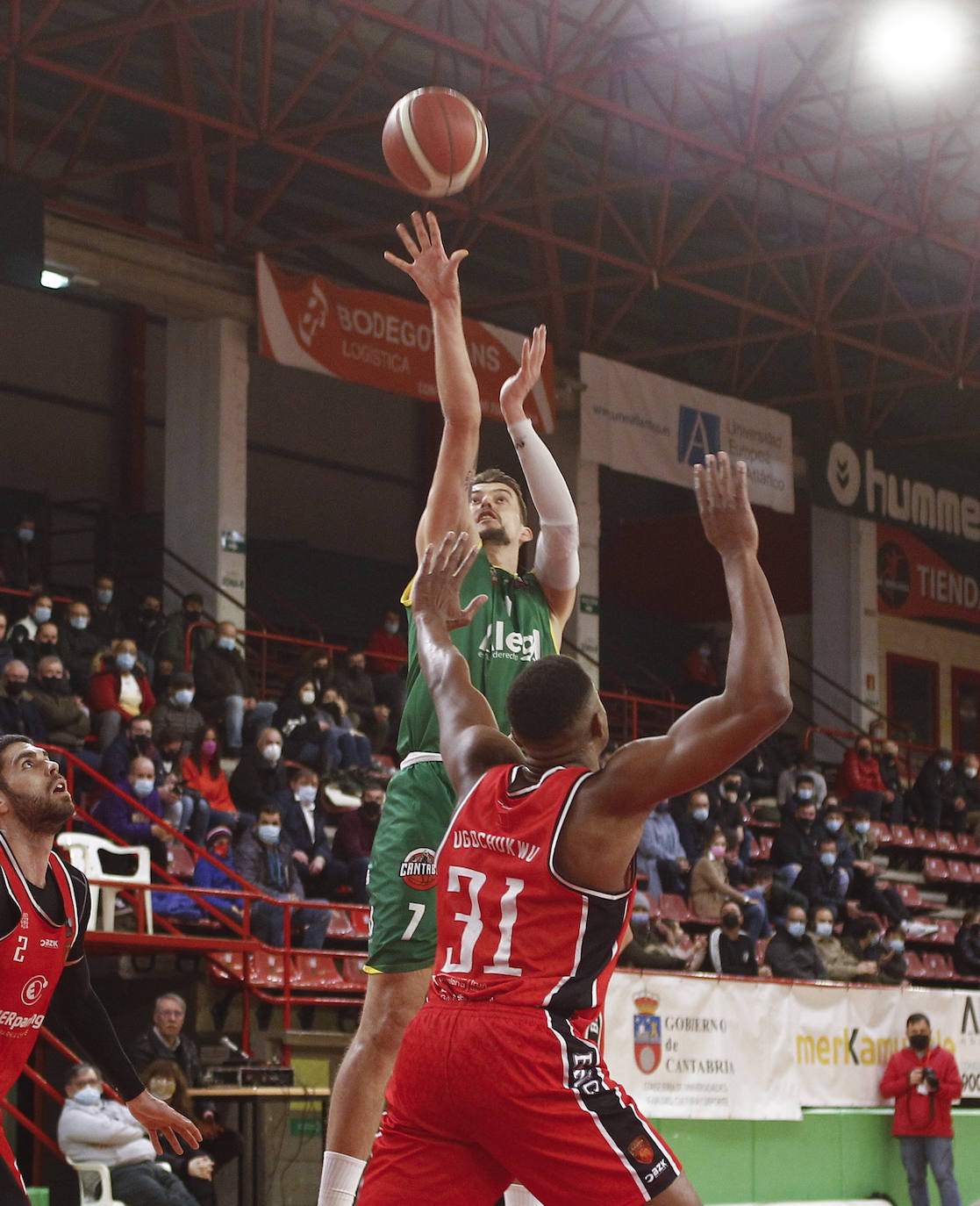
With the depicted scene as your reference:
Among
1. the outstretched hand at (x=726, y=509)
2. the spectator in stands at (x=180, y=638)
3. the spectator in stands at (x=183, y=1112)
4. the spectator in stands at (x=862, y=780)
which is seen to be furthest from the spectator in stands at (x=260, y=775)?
the outstretched hand at (x=726, y=509)

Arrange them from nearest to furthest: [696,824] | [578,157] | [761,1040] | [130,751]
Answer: [761,1040]
[130,751]
[696,824]
[578,157]

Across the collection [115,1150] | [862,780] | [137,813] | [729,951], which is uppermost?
[862,780]

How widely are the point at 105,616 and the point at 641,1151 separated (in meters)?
14.4

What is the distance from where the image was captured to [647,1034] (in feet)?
42.2

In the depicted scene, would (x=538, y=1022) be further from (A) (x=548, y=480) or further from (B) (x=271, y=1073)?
(B) (x=271, y=1073)

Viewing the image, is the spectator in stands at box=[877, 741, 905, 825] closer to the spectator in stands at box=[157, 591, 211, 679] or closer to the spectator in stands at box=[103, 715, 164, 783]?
the spectator in stands at box=[157, 591, 211, 679]

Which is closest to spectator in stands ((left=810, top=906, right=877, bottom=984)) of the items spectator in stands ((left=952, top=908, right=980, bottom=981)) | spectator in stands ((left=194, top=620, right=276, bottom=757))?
spectator in stands ((left=952, top=908, right=980, bottom=981))

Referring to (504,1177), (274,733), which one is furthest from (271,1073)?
(504,1177)

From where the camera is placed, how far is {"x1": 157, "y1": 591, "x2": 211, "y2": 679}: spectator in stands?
684 inches

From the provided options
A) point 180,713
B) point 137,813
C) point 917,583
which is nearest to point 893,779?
point 917,583

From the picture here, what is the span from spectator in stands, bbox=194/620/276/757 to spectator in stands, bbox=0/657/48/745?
266 cm

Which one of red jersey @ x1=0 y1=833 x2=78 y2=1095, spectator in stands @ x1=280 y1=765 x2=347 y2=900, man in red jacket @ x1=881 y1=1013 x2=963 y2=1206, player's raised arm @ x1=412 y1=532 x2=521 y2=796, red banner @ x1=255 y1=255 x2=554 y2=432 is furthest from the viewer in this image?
red banner @ x1=255 y1=255 x2=554 y2=432

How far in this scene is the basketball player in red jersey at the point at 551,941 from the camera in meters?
4.05

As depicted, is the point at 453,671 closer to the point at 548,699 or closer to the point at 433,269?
the point at 548,699
